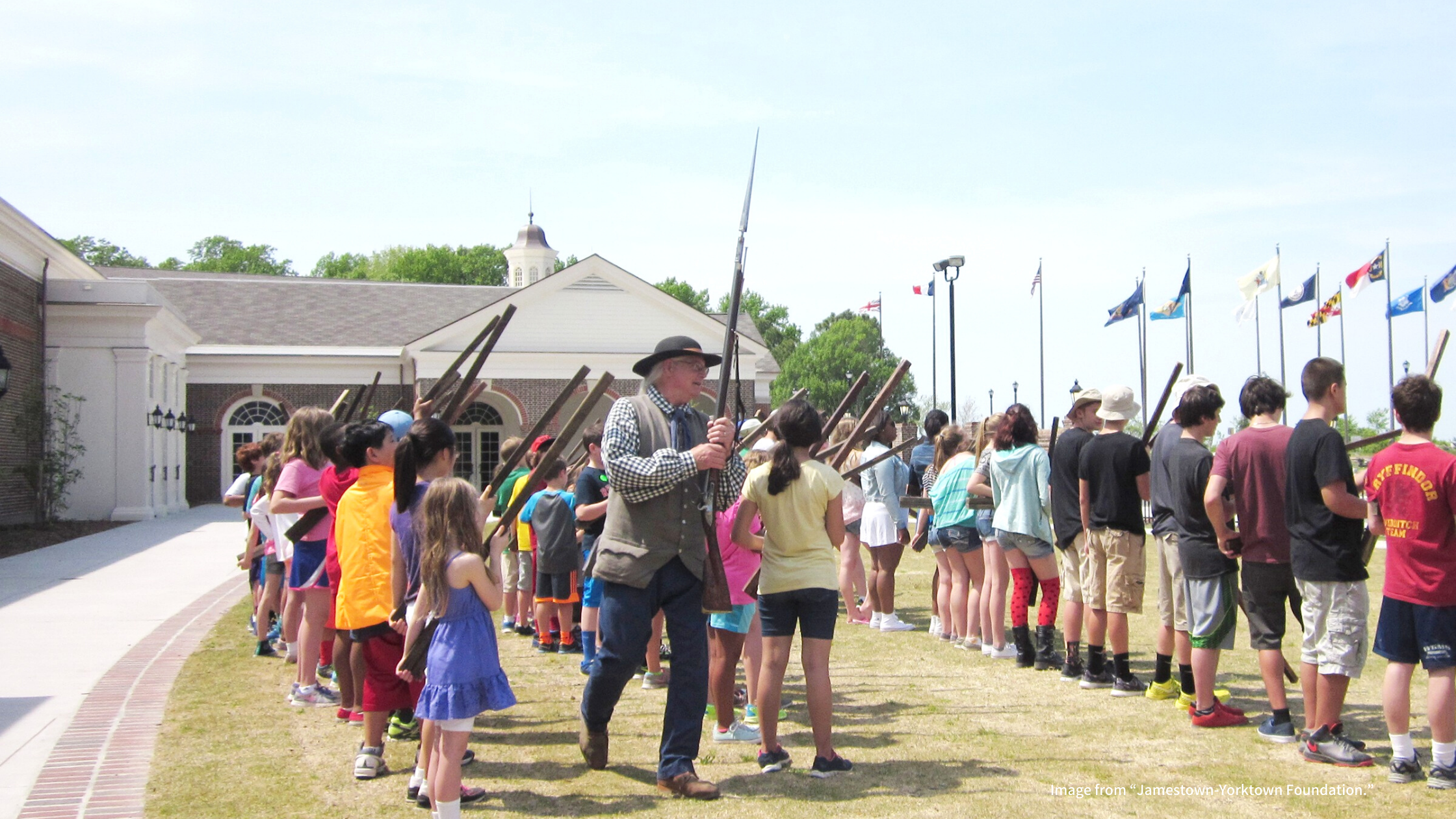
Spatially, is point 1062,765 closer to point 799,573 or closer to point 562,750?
point 799,573

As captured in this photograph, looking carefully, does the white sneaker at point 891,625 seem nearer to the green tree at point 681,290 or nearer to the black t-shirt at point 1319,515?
the black t-shirt at point 1319,515

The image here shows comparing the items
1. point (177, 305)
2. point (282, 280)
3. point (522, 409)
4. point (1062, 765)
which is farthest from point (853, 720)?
point (282, 280)

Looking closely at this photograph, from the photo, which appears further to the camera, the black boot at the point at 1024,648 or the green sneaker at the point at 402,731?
the black boot at the point at 1024,648

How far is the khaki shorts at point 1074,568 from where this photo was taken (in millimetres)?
7199

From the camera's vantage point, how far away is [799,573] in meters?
5.12

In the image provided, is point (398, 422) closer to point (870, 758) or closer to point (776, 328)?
point (870, 758)

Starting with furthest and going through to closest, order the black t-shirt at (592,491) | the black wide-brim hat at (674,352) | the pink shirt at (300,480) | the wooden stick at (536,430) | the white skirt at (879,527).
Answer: the white skirt at (879,527)
the black t-shirt at (592,491)
the pink shirt at (300,480)
the wooden stick at (536,430)
the black wide-brim hat at (674,352)

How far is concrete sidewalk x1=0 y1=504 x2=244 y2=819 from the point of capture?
20.2 ft

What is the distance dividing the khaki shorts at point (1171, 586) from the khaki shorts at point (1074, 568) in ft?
2.28

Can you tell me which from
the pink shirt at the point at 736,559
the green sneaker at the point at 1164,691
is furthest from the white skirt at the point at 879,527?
the pink shirt at the point at 736,559

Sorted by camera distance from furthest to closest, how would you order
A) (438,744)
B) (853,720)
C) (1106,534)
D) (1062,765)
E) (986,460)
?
(986,460) < (1106,534) < (853,720) < (1062,765) < (438,744)

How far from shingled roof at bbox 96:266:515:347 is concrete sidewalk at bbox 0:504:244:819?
15.2 meters

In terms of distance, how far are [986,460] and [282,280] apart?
3871 cm

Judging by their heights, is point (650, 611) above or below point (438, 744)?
above
